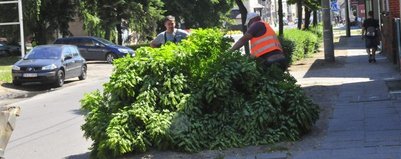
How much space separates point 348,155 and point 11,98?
14.1 m

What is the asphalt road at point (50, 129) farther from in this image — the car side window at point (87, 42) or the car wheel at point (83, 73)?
the car side window at point (87, 42)

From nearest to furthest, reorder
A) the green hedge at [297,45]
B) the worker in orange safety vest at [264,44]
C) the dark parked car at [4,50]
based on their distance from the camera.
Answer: the worker in orange safety vest at [264,44] < the green hedge at [297,45] < the dark parked car at [4,50]

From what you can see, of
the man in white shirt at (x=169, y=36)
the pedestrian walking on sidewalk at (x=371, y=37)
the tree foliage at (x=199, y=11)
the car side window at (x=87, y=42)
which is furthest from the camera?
the tree foliage at (x=199, y=11)

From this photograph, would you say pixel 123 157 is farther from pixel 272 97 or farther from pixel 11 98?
pixel 11 98

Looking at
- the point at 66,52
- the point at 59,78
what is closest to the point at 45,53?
the point at 66,52

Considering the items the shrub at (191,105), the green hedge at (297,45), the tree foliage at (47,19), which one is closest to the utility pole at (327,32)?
the green hedge at (297,45)

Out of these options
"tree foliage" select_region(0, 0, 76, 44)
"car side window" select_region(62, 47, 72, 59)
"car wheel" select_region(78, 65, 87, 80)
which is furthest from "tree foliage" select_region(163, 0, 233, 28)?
"car side window" select_region(62, 47, 72, 59)

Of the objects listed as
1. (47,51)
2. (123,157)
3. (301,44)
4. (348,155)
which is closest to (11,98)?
(47,51)

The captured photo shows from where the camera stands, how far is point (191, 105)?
785 centimetres

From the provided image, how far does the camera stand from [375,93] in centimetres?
1189

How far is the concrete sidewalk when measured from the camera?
7.12m

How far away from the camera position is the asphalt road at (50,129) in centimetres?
898

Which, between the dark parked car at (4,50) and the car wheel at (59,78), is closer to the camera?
the car wheel at (59,78)

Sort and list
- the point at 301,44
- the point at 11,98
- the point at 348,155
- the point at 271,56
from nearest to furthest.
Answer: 1. the point at 348,155
2. the point at 271,56
3. the point at 11,98
4. the point at 301,44
